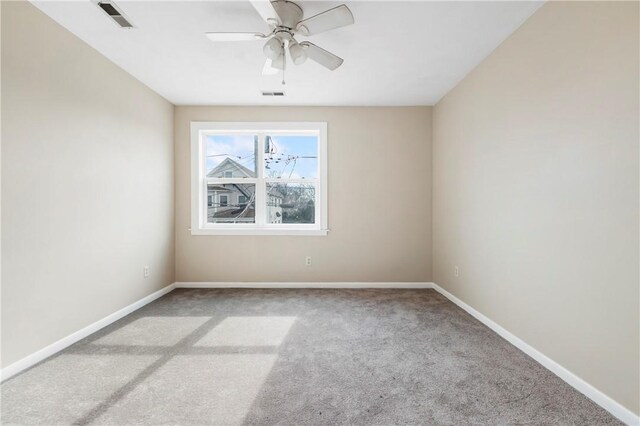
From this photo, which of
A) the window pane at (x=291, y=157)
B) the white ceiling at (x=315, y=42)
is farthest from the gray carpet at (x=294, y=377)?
the white ceiling at (x=315, y=42)

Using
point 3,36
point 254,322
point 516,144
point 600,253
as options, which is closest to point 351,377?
point 254,322

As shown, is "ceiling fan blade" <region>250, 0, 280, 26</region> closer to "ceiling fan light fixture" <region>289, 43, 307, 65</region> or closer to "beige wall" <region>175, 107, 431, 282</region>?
→ "ceiling fan light fixture" <region>289, 43, 307, 65</region>

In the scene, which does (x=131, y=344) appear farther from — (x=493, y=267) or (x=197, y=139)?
(x=493, y=267)

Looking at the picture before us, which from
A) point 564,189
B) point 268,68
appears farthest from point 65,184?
point 564,189

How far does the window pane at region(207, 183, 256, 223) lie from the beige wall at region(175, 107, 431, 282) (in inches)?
11.6

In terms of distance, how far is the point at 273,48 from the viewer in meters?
2.12

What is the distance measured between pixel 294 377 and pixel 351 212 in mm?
2473

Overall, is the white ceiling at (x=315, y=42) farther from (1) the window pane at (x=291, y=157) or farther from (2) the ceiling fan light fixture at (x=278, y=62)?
(1) the window pane at (x=291, y=157)

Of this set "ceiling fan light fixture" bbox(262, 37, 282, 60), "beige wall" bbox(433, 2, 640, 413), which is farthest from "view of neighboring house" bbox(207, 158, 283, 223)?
"beige wall" bbox(433, 2, 640, 413)

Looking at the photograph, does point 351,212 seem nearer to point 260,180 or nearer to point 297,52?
point 260,180

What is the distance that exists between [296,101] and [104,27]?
207cm

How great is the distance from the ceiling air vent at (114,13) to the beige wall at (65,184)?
49 centimetres

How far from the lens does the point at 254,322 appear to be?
2807 mm

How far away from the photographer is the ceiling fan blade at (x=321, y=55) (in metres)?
2.14
